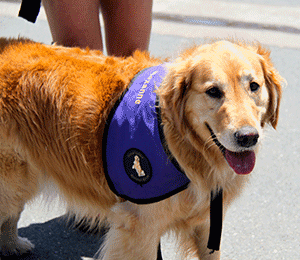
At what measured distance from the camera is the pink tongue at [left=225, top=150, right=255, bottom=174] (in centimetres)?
207

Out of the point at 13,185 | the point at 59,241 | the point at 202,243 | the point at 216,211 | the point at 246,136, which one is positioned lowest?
the point at 59,241

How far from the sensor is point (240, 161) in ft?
6.84

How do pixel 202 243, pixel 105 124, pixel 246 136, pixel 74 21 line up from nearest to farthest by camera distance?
pixel 246 136 → pixel 105 124 → pixel 202 243 → pixel 74 21

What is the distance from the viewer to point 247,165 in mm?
2080

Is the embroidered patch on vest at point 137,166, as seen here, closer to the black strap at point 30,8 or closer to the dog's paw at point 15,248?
the dog's paw at point 15,248

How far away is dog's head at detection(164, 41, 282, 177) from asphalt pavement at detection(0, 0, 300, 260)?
340mm

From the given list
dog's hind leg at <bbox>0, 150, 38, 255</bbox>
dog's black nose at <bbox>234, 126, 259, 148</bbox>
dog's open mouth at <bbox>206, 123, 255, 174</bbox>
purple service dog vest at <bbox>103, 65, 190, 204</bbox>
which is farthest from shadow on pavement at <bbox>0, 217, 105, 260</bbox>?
dog's black nose at <bbox>234, 126, 259, 148</bbox>

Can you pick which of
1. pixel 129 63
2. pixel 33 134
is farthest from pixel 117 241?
pixel 129 63

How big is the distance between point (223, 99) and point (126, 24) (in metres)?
1.22

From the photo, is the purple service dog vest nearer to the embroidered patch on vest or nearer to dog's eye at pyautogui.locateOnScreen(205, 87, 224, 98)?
the embroidered patch on vest

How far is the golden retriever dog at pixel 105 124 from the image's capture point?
2.07 metres

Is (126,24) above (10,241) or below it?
above

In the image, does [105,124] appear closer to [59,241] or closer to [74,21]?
[74,21]

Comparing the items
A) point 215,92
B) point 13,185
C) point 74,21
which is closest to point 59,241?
point 13,185
